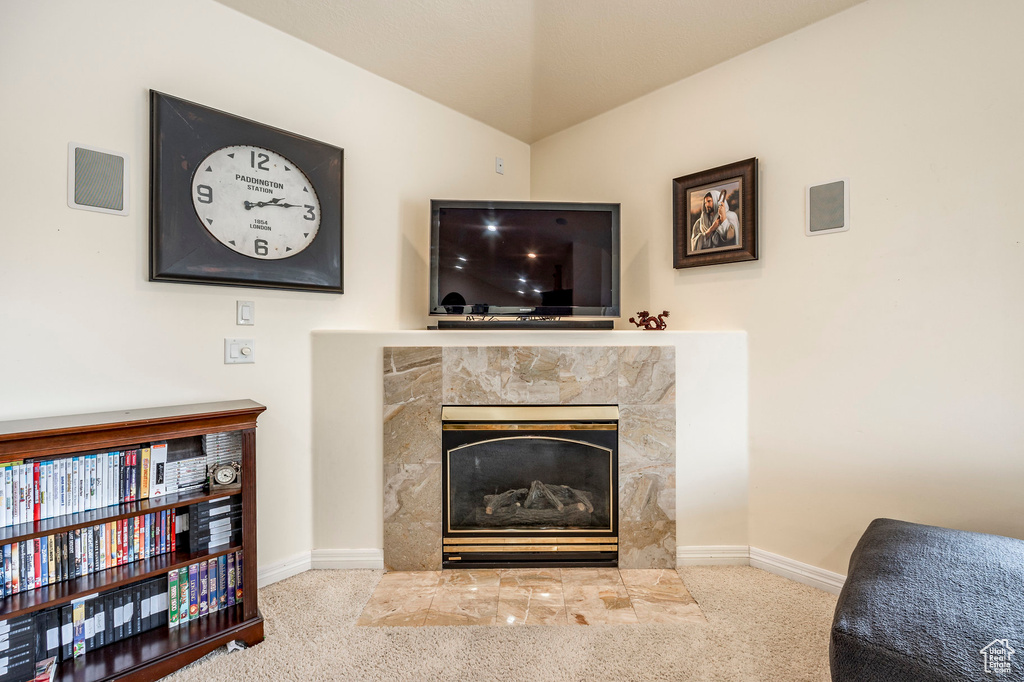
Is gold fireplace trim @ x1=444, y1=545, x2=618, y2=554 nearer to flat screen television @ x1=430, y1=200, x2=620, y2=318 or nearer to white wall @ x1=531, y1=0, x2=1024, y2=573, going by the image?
white wall @ x1=531, y1=0, x2=1024, y2=573

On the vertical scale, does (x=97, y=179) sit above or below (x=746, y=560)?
above

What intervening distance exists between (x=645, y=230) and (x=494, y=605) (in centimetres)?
219

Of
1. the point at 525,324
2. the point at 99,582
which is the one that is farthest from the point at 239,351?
the point at 525,324

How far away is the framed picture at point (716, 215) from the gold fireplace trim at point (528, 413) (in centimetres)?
98

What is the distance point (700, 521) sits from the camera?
7.70 ft

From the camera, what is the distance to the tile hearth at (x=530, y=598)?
187cm

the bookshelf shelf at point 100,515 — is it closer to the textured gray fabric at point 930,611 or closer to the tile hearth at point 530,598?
the tile hearth at point 530,598

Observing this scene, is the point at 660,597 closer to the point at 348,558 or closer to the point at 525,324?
the point at 525,324

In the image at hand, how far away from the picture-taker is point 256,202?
2072mm

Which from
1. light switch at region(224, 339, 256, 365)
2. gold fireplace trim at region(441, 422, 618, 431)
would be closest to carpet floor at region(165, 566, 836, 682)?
gold fireplace trim at region(441, 422, 618, 431)

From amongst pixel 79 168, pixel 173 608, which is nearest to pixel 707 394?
pixel 173 608

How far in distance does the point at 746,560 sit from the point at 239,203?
9.74ft

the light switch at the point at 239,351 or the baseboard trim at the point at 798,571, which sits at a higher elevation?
the light switch at the point at 239,351

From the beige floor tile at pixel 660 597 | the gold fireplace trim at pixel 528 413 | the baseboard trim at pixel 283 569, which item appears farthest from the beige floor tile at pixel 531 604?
the baseboard trim at pixel 283 569
